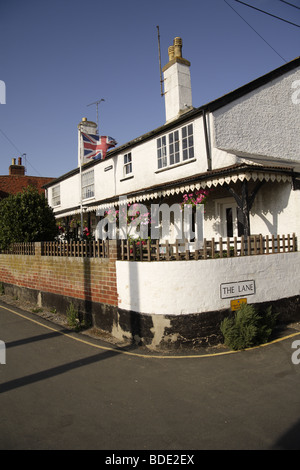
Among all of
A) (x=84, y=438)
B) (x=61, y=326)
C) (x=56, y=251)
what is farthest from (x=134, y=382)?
(x=56, y=251)

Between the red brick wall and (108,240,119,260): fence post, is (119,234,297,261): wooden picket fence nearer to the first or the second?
(108,240,119,260): fence post

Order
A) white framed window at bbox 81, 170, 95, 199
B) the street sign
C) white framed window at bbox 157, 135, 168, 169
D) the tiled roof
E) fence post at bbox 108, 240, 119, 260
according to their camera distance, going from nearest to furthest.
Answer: the street sign, fence post at bbox 108, 240, 119, 260, white framed window at bbox 157, 135, 168, 169, white framed window at bbox 81, 170, 95, 199, the tiled roof

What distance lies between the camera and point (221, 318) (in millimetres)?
6117

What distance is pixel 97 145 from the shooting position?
15969 mm

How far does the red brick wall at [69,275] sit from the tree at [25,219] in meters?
0.86

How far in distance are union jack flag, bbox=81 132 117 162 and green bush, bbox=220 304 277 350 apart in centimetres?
1173

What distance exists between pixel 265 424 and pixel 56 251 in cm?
725

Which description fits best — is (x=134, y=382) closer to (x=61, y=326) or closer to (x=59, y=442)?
(x=59, y=442)

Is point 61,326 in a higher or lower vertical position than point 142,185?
lower

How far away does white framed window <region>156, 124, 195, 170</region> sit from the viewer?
1117 centimetres

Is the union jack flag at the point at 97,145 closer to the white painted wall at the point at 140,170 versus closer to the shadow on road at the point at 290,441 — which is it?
the white painted wall at the point at 140,170

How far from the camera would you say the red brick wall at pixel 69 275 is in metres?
7.10

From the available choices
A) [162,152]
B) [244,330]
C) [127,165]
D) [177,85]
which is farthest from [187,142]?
[244,330]

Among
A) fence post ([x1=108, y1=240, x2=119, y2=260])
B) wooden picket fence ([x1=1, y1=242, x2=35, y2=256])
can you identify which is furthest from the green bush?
wooden picket fence ([x1=1, y1=242, x2=35, y2=256])
